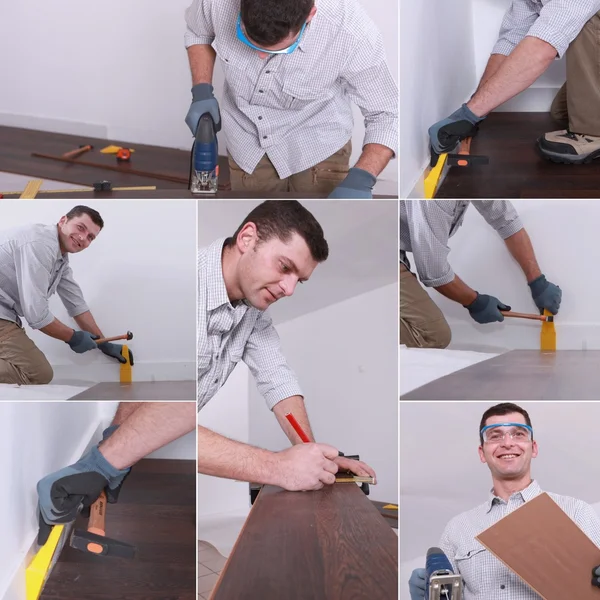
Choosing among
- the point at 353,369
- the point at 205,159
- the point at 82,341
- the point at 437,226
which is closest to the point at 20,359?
the point at 82,341

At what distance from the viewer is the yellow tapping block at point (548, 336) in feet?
5.62

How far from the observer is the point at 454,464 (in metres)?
1.83

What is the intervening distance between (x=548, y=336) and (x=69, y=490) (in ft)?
3.74

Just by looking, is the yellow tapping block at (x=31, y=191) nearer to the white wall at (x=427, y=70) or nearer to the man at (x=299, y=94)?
the man at (x=299, y=94)

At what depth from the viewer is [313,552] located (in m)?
1.71

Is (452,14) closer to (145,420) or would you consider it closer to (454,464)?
(454,464)

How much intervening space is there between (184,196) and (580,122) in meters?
0.86

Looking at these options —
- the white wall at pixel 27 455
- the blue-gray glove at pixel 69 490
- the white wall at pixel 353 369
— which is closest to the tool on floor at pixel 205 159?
the white wall at pixel 353 369

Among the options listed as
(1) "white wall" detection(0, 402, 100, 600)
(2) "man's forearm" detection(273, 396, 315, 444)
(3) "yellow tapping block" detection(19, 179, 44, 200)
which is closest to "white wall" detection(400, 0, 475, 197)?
(2) "man's forearm" detection(273, 396, 315, 444)

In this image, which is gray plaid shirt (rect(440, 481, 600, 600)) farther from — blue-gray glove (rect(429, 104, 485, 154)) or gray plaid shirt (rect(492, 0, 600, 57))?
gray plaid shirt (rect(492, 0, 600, 57))

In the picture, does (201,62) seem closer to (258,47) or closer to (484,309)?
(258,47)

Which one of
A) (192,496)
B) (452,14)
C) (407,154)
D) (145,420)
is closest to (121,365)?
(145,420)

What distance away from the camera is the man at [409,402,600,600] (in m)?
1.79

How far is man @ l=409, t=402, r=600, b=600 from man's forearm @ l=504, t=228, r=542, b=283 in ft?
1.02
